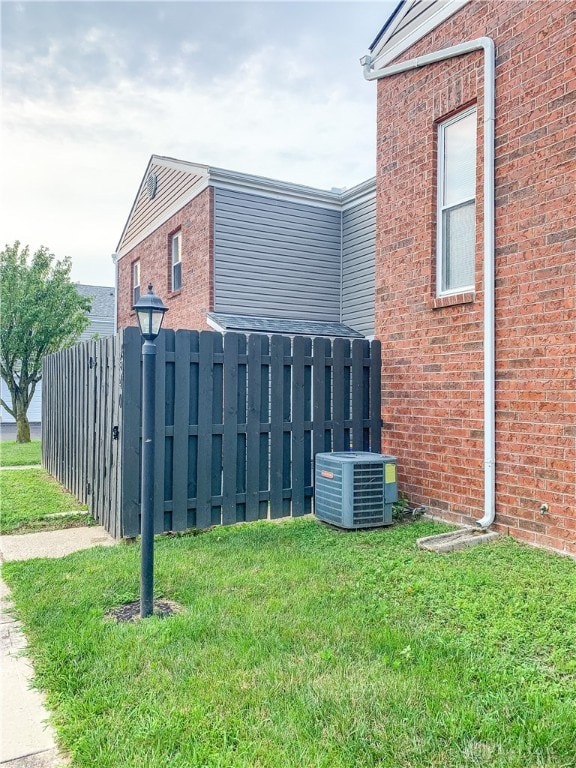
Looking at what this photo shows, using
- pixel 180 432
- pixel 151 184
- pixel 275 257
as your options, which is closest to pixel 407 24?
pixel 180 432

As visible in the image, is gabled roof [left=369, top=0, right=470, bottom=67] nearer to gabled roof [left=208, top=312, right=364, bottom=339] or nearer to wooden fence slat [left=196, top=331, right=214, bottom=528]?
wooden fence slat [left=196, top=331, right=214, bottom=528]

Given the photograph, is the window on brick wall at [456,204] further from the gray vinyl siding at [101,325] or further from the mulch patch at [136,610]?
the gray vinyl siding at [101,325]

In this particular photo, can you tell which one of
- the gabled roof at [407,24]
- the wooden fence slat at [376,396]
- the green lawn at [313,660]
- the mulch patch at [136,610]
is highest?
the gabled roof at [407,24]

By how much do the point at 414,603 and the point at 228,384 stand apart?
277cm

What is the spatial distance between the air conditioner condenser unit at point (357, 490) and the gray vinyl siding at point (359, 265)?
6118 millimetres

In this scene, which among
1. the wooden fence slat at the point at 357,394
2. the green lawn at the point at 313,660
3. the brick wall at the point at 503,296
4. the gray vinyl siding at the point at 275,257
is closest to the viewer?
the green lawn at the point at 313,660

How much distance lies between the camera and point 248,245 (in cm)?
1088

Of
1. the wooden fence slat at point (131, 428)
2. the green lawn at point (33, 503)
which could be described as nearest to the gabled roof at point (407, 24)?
the wooden fence slat at point (131, 428)

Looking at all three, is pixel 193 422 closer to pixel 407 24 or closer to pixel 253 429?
pixel 253 429

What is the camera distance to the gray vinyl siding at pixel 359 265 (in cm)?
1127

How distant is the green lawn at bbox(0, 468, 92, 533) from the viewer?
5652 millimetres

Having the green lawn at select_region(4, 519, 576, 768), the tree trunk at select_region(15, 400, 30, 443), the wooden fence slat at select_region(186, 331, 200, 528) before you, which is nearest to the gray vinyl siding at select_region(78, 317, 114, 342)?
the tree trunk at select_region(15, 400, 30, 443)

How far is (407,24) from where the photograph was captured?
231 inches

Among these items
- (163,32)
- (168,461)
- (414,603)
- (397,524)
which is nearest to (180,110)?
(163,32)
